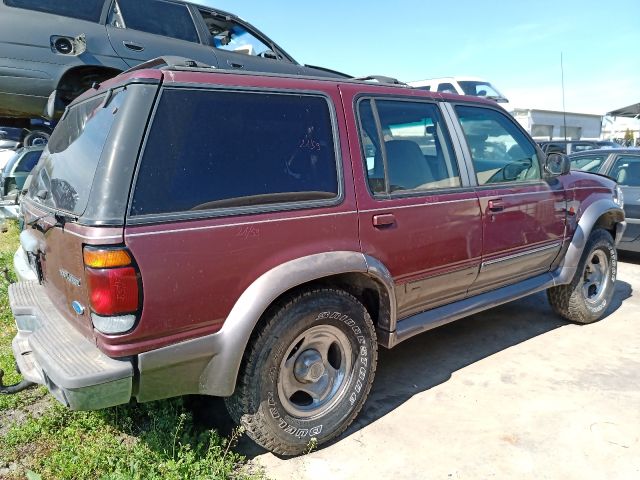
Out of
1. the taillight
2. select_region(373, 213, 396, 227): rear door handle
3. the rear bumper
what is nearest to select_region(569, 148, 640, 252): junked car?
select_region(373, 213, 396, 227): rear door handle

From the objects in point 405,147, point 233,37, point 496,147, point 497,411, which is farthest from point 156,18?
point 497,411

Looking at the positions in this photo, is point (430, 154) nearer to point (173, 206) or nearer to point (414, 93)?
point (414, 93)

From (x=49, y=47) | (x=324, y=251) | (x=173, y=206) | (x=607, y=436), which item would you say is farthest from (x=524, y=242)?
(x=49, y=47)

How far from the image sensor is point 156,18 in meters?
5.56

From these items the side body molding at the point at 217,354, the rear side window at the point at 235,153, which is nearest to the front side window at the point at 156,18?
the rear side window at the point at 235,153

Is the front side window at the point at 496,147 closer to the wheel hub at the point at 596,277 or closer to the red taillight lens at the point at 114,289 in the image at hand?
the wheel hub at the point at 596,277

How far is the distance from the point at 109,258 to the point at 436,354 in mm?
2808

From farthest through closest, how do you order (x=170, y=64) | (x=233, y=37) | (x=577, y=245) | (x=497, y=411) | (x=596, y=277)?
(x=233, y=37) < (x=596, y=277) < (x=577, y=245) < (x=497, y=411) < (x=170, y=64)

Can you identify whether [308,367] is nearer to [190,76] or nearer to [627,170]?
[190,76]

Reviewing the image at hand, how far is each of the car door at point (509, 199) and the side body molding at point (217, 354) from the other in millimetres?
1642

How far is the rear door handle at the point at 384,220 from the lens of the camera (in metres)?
2.67

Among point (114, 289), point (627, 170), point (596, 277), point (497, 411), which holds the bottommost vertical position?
point (497, 411)

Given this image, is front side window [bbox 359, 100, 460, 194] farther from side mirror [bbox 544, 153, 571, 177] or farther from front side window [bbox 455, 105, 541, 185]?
side mirror [bbox 544, 153, 571, 177]

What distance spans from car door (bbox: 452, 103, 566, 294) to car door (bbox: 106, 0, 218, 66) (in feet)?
11.6
